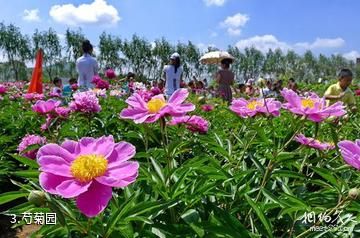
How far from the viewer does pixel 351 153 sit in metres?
0.99

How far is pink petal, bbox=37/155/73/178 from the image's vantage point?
829 millimetres

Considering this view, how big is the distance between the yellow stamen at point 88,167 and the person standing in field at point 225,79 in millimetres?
6329

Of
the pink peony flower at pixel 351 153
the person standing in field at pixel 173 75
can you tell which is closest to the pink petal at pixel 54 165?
the pink peony flower at pixel 351 153

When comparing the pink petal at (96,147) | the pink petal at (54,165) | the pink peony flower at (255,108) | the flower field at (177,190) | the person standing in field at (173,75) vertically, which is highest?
the person standing in field at (173,75)

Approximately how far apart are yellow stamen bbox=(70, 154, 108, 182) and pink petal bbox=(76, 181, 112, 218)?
19 mm

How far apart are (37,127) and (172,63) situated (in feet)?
10.3

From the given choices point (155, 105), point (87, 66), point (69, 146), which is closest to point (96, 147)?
point (69, 146)

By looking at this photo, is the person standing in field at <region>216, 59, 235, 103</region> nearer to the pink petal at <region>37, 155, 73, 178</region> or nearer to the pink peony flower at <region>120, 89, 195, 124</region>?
the pink peony flower at <region>120, 89, 195, 124</region>

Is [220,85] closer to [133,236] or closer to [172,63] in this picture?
[172,63]

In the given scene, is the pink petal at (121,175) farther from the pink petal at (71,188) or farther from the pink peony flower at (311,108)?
the pink peony flower at (311,108)

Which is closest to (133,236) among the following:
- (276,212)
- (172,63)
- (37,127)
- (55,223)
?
(55,223)

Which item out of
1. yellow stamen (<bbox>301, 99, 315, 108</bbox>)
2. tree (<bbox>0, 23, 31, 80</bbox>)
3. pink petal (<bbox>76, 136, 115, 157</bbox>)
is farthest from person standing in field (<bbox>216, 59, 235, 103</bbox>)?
tree (<bbox>0, 23, 31, 80</bbox>)

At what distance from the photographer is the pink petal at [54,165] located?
829mm

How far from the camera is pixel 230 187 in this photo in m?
1.29
